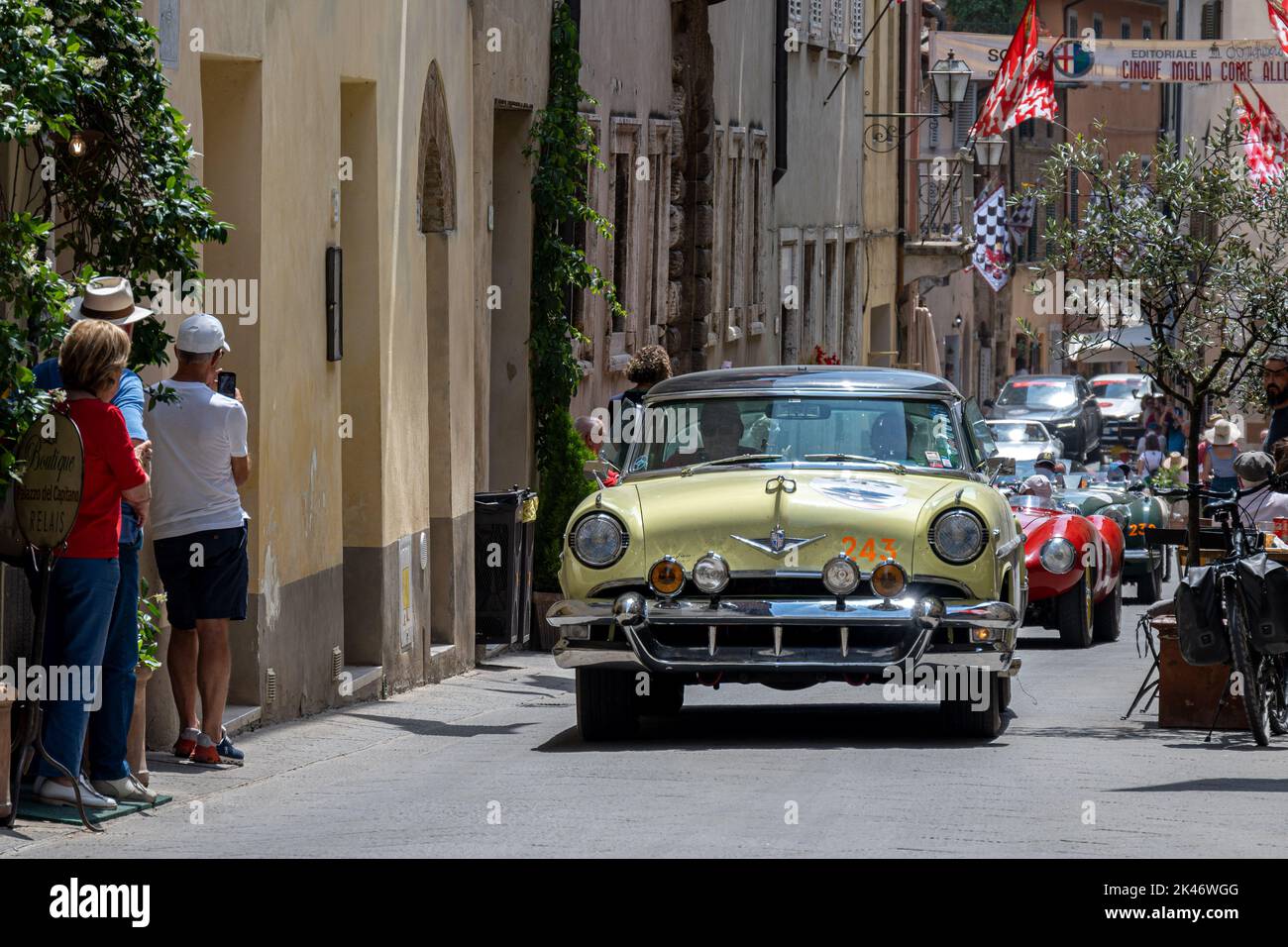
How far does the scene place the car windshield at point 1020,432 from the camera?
4519cm

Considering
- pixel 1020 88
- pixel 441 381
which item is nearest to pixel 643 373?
pixel 441 381

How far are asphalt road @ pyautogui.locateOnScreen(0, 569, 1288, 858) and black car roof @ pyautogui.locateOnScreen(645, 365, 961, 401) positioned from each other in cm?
164

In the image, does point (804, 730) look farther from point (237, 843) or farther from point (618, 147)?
point (618, 147)

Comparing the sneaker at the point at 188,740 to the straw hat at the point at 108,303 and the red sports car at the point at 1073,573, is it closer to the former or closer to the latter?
the straw hat at the point at 108,303

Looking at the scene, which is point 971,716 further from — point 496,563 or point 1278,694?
point 496,563

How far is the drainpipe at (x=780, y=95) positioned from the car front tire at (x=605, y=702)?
73.9 ft

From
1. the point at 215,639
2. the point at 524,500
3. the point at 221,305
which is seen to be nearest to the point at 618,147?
the point at 524,500

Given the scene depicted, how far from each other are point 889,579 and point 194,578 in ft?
9.81

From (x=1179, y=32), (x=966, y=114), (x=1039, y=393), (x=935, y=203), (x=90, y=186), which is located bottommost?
(x=1039, y=393)

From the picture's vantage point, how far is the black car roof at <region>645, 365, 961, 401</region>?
1309 cm

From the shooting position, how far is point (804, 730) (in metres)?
12.5

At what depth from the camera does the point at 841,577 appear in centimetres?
1134

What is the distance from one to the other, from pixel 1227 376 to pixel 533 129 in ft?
22.5

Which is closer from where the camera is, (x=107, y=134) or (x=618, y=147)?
(x=107, y=134)
